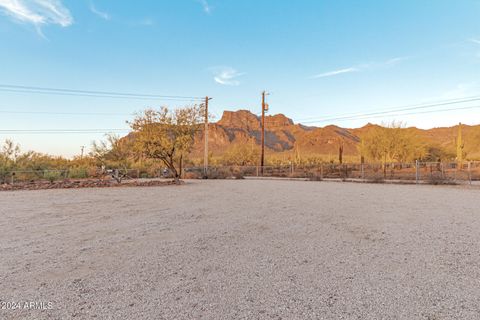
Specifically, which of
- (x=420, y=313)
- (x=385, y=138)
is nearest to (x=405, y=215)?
(x=420, y=313)

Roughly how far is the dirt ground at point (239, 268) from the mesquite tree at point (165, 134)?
15158 mm

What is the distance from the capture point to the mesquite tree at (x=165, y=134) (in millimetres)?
22578

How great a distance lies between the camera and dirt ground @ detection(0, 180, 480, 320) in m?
2.99

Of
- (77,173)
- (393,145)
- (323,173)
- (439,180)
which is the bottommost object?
(439,180)

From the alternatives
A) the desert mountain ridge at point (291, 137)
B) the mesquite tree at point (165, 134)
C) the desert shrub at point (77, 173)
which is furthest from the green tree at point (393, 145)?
the desert mountain ridge at point (291, 137)

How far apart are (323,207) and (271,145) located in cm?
12435

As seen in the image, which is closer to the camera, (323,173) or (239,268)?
(239,268)

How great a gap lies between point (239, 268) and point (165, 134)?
20139 mm

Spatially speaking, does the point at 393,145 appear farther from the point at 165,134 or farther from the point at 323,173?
the point at 165,134

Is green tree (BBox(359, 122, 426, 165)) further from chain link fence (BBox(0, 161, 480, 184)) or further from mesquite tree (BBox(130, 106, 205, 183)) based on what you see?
mesquite tree (BBox(130, 106, 205, 183))

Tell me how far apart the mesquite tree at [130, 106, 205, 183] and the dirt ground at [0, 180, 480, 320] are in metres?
15.2

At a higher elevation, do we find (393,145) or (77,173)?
(393,145)

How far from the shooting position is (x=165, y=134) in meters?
23.0

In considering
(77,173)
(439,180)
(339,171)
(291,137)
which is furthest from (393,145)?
(291,137)
